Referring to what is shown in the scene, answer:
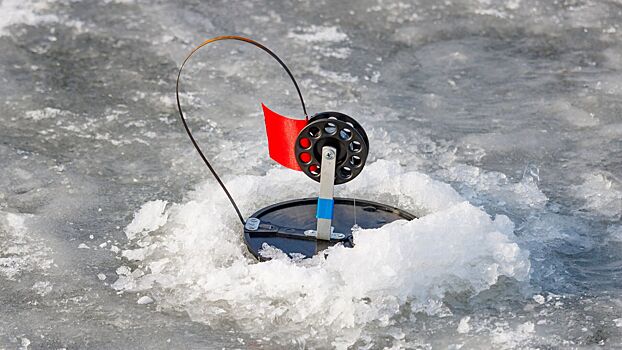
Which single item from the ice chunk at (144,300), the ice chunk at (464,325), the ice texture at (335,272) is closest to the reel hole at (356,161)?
the ice texture at (335,272)

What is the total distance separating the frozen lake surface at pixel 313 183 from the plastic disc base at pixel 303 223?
3.0 inches

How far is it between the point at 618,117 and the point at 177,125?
1.95 meters

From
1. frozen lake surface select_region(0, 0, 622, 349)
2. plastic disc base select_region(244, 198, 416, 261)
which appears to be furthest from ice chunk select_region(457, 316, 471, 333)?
plastic disc base select_region(244, 198, 416, 261)

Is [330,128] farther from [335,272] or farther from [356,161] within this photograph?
[335,272]

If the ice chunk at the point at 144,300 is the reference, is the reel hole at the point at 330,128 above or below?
above

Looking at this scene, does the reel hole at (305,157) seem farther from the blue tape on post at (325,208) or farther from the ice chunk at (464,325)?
the ice chunk at (464,325)

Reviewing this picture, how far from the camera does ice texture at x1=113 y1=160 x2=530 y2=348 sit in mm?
2951

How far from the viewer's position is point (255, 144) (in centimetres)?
407

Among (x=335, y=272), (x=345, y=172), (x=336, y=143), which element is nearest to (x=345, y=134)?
(x=336, y=143)

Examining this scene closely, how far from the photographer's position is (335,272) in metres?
3.02

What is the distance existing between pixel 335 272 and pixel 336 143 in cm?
41

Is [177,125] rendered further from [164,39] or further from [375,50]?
[375,50]

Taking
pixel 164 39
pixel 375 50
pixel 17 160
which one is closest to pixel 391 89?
pixel 375 50

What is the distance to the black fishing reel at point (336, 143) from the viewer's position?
3.02m
